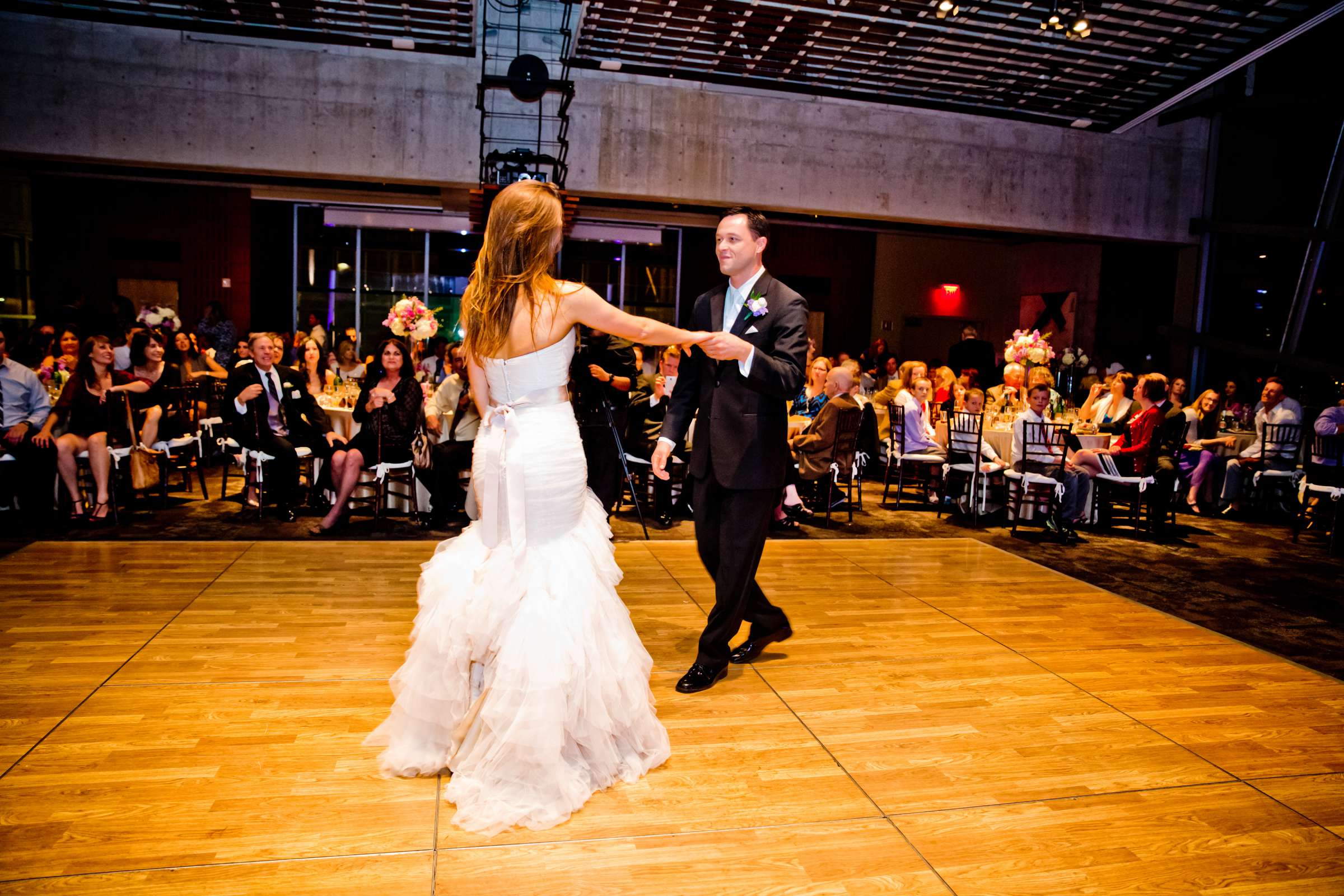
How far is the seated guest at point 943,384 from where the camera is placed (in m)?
9.44

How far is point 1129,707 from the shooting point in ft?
11.5

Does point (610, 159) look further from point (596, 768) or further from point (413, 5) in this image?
point (596, 768)

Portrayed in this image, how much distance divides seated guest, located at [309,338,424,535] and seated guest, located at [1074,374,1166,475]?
5.54 m

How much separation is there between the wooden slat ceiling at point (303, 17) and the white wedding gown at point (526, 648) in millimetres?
7940

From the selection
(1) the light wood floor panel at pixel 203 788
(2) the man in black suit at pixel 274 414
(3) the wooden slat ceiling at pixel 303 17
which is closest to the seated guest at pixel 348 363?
(2) the man in black suit at pixel 274 414

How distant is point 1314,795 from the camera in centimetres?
282

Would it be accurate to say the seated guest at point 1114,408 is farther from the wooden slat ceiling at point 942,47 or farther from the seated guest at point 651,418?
the wooden slat ceiling at point 942,47

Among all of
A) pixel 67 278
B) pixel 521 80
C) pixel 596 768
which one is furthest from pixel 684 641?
pixel 67 278

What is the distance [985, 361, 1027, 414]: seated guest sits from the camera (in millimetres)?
8609

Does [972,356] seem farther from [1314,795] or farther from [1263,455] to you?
[1314,795]

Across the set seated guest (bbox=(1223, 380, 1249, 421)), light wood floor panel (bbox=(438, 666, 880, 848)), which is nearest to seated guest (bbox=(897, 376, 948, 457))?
seated guest (bbox=(1223, 380, 1249, 421))

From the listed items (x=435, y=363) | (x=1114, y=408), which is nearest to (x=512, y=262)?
(x=1114, y=408)

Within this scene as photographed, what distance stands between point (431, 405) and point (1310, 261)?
1161 centimetres

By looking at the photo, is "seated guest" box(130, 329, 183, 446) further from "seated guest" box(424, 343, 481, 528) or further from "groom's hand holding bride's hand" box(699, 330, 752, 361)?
"groom's hand holding bride's hand" box(699, 330, 752, 361)
